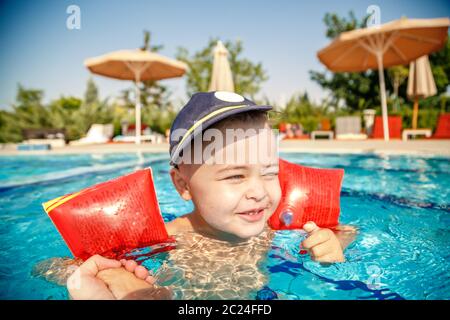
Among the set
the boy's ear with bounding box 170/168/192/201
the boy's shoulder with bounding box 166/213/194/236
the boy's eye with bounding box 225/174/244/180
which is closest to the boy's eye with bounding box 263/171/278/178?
the boy's eye with bounding box 225/174/244/180

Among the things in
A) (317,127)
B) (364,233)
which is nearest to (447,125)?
(317,127)

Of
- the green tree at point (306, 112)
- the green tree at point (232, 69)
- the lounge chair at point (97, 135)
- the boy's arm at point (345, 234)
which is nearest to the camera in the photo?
the boy's arm at point (345, 234)

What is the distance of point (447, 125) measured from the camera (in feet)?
40.4

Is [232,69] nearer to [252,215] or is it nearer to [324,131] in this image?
[324,131]

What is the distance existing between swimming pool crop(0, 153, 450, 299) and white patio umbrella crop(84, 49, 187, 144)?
8042mm

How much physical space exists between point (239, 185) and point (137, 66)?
1434cm

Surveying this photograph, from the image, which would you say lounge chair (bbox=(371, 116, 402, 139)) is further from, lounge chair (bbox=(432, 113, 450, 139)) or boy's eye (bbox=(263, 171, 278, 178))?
boy's eye (bbox=(263, 171, 278, 178))

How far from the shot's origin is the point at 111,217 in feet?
6.73

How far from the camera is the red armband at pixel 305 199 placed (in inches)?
102

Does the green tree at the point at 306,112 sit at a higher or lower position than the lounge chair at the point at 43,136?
higher

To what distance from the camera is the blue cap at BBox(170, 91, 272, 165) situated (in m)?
1.62

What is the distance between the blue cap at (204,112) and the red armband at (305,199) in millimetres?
1082

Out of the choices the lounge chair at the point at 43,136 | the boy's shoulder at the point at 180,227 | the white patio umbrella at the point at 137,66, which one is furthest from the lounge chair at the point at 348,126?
the boy's shoulder at the point at 180,227

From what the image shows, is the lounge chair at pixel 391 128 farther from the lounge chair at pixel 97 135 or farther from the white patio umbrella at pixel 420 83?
the lounge chair at pixel 97 135
